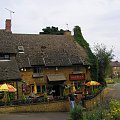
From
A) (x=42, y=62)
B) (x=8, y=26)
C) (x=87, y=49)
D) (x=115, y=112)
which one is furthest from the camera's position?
(x=87, y=49)

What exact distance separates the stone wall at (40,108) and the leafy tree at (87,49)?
14690 mm

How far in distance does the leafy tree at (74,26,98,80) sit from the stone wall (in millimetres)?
14690

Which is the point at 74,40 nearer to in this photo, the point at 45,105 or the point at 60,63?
the point at 60,63

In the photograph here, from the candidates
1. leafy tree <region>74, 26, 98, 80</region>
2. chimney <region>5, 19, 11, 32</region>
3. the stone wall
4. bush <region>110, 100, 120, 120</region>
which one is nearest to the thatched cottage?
chimney <region>5, 19, 11, 32</region>

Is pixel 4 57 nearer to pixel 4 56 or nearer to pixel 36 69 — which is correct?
pixel 4 56

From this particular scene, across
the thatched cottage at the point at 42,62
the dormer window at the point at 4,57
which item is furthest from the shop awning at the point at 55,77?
the dormer window at the point at 4,57

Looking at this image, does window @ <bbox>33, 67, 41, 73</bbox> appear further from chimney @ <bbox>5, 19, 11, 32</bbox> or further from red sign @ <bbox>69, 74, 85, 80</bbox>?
chimney @ <bbox>5, 19, 11, 32</bbox>

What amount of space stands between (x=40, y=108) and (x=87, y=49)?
1998 centimetres

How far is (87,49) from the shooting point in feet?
165

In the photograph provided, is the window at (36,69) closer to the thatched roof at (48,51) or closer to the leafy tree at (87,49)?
the thatched roof at (48,51)

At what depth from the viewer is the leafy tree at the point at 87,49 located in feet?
158

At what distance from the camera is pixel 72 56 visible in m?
46.6

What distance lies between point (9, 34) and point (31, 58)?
433 centimetres

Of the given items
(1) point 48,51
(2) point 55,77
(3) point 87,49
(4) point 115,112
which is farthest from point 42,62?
(4) point 115,112
